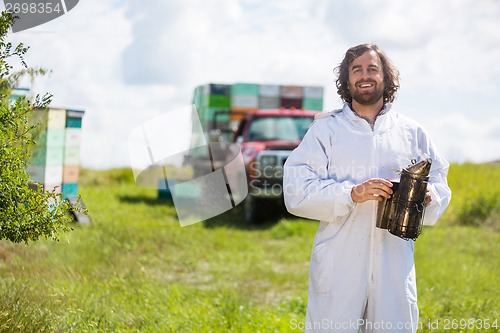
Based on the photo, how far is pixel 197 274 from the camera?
8.52 meters

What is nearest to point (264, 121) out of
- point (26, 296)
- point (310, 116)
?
point (310, 116)

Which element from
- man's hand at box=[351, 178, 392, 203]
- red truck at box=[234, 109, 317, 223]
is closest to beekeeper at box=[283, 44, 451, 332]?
man's hand at box=[351, 178, 392, 203]

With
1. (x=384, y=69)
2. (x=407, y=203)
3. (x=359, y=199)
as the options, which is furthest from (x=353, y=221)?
(x=384, y=69)

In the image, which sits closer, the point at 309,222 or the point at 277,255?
the point at 277,255

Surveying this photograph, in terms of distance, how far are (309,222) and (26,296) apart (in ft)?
24.9

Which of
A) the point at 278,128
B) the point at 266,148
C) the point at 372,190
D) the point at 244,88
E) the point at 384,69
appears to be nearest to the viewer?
the point at 372,190

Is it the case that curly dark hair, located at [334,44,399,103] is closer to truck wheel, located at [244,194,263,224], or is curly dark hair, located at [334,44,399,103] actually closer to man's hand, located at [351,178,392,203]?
man's hand, located at [351,178,392,203]

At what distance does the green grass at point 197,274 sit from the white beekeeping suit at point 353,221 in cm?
156

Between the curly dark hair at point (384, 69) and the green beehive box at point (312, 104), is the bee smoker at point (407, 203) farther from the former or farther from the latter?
the green beehive box at point (312, 104)

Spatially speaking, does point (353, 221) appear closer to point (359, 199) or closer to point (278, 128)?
point (359, 199)

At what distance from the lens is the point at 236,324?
5.68 meters

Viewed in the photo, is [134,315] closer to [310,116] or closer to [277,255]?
[277,255]

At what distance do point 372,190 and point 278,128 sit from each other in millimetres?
9246

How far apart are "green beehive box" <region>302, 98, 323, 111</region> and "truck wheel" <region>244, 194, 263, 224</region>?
16.3 ft
